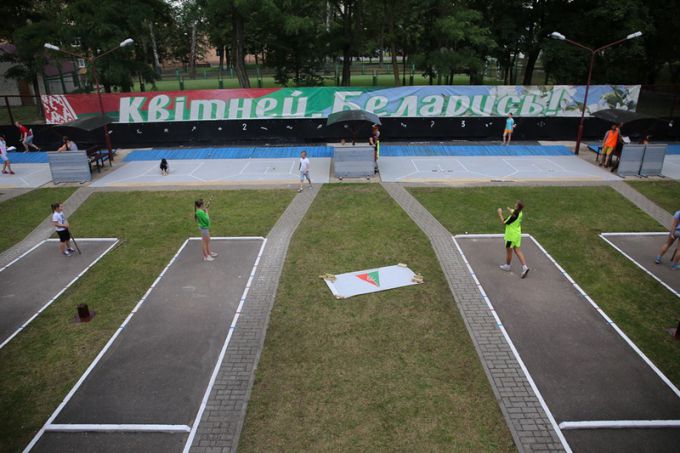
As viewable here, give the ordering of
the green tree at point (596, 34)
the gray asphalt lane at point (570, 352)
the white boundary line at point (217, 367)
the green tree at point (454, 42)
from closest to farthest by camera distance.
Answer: the white boundary line at point (217, 367)
the gray asphalt lane at point (570, 352)
the green tree at point (596, 34)
the green tree at point (454, 42)

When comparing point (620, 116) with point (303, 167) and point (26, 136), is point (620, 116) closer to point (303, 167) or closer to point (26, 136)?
point (303, 167)

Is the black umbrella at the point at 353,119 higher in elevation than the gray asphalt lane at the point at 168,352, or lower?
higher

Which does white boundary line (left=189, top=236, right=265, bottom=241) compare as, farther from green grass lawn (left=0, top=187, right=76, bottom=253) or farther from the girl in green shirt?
green grass lawn (left=0, top=187, right=76, bottom=253)

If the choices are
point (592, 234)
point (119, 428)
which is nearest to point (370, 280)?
point (119, 428)

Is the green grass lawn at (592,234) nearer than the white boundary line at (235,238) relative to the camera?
Yes

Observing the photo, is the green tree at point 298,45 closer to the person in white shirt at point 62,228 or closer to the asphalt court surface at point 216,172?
the asphalt court surface at point 216,172

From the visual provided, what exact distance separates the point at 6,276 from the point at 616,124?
2566cm

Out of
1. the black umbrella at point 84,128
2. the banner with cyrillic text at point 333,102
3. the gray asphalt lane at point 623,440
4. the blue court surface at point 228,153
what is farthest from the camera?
the banner with cyrillic text at point 333,102

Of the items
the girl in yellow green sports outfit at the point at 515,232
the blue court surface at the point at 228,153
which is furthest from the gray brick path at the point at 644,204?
the blue court surface at the point at 228,153

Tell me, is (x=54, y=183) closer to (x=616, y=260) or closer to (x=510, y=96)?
(x=616, y=260)

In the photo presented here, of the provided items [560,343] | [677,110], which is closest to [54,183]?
[560,343]

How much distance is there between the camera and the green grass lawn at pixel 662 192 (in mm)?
17867

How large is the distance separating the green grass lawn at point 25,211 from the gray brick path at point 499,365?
1418cm

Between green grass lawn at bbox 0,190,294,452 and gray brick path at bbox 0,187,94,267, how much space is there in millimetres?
441
